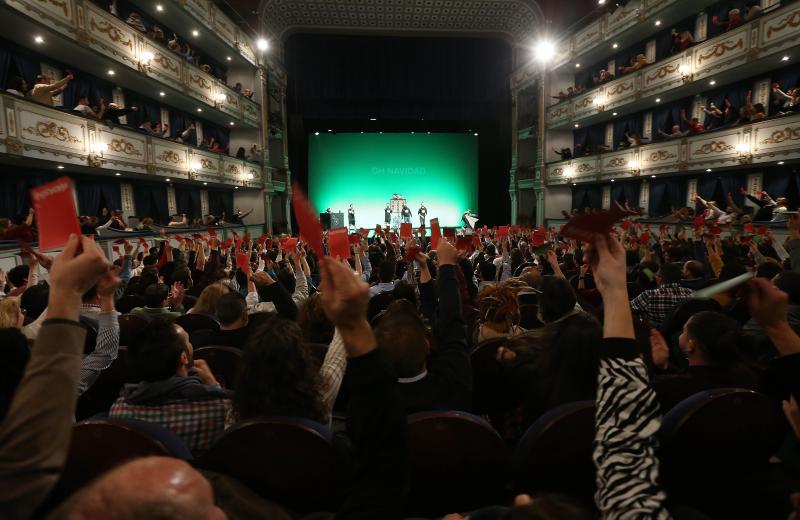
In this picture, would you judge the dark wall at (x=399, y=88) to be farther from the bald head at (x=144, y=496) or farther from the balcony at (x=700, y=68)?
the bald head at (x=144, y=496)

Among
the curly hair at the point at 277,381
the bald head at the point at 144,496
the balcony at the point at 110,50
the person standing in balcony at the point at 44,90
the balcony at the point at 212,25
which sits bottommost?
the curly hair at the point at 277,381

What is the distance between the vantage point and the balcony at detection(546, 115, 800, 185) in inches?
378

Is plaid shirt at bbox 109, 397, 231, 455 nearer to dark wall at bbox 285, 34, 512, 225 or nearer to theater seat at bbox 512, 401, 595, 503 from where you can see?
theater seat at bbox 512, 401, 595, 503

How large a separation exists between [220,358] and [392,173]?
748 inches

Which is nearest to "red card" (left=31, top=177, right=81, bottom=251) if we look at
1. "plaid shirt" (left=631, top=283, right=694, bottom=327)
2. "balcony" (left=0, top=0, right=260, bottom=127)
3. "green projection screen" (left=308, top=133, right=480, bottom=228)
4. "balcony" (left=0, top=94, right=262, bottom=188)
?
"plaid shirt" (left=631, top=283, right=694, bottom=327)

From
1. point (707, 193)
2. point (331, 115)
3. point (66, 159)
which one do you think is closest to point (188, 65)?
point (66, 159)

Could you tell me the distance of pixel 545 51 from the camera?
17.3m

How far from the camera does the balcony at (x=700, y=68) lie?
932cm

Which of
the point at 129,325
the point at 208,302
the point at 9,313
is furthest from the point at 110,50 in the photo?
the point at 9,313

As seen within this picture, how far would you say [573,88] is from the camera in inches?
704

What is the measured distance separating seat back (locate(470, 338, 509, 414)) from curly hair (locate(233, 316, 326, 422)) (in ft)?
3.81

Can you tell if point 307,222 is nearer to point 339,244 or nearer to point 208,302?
point 339,244

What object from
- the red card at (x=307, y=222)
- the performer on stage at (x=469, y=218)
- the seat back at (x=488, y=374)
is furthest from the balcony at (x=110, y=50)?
the performer on stage at (x=469, y=218)

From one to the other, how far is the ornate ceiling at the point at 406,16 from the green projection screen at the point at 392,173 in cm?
454
